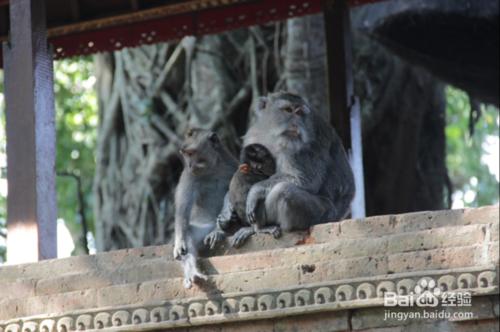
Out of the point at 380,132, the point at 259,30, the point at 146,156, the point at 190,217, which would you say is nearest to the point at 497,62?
the point at 380,132

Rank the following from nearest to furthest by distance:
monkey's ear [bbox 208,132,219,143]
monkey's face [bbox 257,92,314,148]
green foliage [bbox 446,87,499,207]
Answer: monkey's face [bbox 257,92,314,148]
monkey's ear [bbox 208,132,219,143]
green foliage [bbox 446,87,499,207]

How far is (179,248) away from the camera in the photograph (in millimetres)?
7609

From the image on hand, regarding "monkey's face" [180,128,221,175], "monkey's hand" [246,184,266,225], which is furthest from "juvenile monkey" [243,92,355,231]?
"monkey's face" [180,128,221,175]

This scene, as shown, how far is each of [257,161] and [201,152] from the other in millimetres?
663

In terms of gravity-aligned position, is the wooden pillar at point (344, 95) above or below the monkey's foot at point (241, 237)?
above

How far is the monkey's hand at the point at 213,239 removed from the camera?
771 cm

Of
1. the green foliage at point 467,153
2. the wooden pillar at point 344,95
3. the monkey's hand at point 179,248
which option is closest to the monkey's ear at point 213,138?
the monkey's hand at point 179,248

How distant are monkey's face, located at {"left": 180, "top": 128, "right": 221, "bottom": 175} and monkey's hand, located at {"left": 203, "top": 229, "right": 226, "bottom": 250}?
898 mm

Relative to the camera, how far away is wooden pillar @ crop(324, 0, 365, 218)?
984cm

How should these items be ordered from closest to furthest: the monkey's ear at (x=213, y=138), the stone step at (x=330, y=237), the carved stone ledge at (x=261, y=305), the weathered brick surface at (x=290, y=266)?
the carved stone ledge at (x=261, y=305)
the weathered brick surface at (x=290, y=266)
the stone step at (x=330, y=237)
the monkey's ear at (x=213, y=138)

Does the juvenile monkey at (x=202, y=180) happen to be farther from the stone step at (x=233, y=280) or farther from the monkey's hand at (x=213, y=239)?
the stone step at (x=233, y=280)

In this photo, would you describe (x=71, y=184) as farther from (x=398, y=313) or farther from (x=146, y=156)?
(x=398, y=313)

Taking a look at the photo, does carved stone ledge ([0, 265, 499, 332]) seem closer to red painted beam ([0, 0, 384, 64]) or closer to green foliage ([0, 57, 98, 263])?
red painted beam ([0, 0, 384, 64])

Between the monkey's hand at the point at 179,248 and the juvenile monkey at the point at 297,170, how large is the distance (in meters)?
0.42
